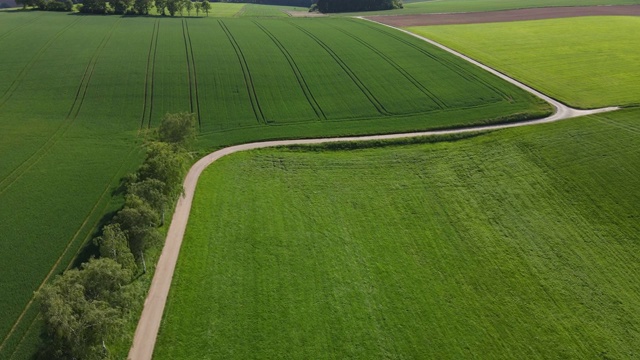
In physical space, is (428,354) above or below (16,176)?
below

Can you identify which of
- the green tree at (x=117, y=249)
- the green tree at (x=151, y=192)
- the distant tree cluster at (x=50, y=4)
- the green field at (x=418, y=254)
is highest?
the distant tree cluster at (x=50, y=4)

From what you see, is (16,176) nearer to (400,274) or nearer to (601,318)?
(400,274)

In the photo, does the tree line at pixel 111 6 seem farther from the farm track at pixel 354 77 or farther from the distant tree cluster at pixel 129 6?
the farm track at pixel 354 77

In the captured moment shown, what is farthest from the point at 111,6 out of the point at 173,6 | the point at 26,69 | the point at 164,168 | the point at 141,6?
the point at 164,168

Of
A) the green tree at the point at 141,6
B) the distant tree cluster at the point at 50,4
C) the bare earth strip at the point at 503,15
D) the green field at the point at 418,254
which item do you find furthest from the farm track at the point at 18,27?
the bare earth strip at the point at 503,15

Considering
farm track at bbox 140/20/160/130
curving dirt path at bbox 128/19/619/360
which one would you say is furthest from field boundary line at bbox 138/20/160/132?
curving dirt path at bbox 128/19/619/360

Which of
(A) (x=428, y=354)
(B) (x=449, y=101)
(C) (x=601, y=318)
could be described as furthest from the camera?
(B) (x=449, y=101)

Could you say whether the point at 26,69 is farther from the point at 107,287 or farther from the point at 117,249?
the point at 107,287

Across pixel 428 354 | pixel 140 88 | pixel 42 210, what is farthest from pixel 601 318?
pixel 140 88
